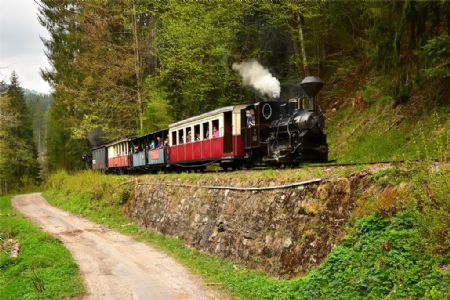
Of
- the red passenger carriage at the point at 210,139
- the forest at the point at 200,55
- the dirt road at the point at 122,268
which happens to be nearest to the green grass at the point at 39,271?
the dirt road at the point at 122,268

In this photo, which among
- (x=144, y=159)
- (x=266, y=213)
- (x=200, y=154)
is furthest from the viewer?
(x=144, y=159)

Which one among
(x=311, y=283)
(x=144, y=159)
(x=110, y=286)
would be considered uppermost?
(x=144, y=159)

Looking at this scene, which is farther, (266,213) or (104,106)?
(104,106)

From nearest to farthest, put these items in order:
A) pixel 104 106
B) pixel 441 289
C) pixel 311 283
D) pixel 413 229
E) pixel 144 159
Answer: pixel 441 289, pixel 413 229, pixel 311 283, pixel 144 159, pixel 104 106

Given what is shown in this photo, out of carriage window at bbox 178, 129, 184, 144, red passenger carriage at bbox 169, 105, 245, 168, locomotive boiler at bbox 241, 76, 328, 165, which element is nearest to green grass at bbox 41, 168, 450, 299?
locomotive boiler at bbox 241, 76, 328, 165

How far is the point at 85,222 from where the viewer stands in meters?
21.9

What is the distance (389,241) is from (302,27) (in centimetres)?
1876

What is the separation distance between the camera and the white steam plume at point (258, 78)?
2057cm

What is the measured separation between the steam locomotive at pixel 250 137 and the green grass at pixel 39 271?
6.79 m

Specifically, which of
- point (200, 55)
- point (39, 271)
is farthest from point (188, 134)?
point (39, 271)

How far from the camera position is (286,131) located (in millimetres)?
13258

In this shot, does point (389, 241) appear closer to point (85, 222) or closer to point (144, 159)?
point (85, 222)

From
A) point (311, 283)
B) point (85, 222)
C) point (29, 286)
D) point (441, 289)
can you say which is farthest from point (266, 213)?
point (85, 222)

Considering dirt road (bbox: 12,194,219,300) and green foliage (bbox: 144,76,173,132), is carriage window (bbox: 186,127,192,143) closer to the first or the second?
dirt road (bbox: 12,194,219,300)
